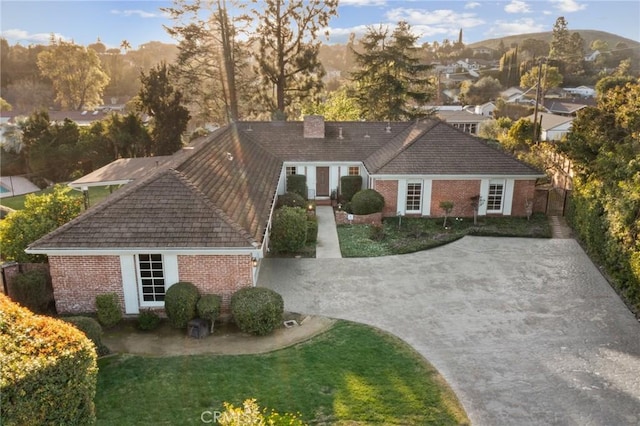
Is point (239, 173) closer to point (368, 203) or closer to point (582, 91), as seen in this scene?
point (368, 203)

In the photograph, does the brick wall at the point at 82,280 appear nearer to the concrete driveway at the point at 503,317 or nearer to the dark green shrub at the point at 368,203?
the concrete driveway at the point at 503,317

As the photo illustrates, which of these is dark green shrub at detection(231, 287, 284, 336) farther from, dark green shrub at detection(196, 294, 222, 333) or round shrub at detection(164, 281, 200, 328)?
round shrub at detection(164, 281, 200, 328)

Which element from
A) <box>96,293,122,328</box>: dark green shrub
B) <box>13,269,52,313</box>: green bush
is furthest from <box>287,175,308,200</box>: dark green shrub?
<box>13,269,52,313</box>: green bush

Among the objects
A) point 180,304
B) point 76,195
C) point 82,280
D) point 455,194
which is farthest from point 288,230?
point 76,195

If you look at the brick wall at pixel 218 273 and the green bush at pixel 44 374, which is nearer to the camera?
the green bush at pixel 44 374

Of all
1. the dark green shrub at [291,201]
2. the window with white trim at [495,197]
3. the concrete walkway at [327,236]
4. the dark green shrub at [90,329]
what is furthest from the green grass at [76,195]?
the window with white trim at [495,197]

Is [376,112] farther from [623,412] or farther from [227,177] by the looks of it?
[623,412]
